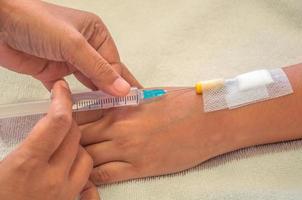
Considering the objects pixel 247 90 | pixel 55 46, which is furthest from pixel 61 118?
pixel 247 90

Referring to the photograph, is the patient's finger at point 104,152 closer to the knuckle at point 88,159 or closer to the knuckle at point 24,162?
the knuckle at point 88,159

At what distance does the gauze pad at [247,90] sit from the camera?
0.95m

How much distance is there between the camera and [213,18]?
48.9 inches

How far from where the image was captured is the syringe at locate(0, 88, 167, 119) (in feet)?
3.16

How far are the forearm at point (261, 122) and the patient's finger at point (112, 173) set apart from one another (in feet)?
0.71

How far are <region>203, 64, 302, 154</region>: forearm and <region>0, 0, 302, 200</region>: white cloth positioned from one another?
3 cm

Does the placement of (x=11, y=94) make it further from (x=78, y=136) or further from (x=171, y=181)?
(x=171, y=181)

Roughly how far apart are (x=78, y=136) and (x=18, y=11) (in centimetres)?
31

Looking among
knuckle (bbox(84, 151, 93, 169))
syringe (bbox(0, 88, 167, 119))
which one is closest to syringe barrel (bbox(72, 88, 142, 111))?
syringe (bbox(0, 88, 167, 119))

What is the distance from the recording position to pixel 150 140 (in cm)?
98

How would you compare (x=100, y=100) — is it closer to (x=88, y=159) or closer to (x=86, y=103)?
(x=86, y=103)

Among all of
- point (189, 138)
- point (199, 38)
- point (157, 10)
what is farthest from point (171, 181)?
point (157, 10)

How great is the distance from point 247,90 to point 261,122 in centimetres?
9

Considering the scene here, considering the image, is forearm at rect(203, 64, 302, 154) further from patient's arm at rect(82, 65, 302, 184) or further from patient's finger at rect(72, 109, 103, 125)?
patient's finger at rect(72, 109, 103, 125)
